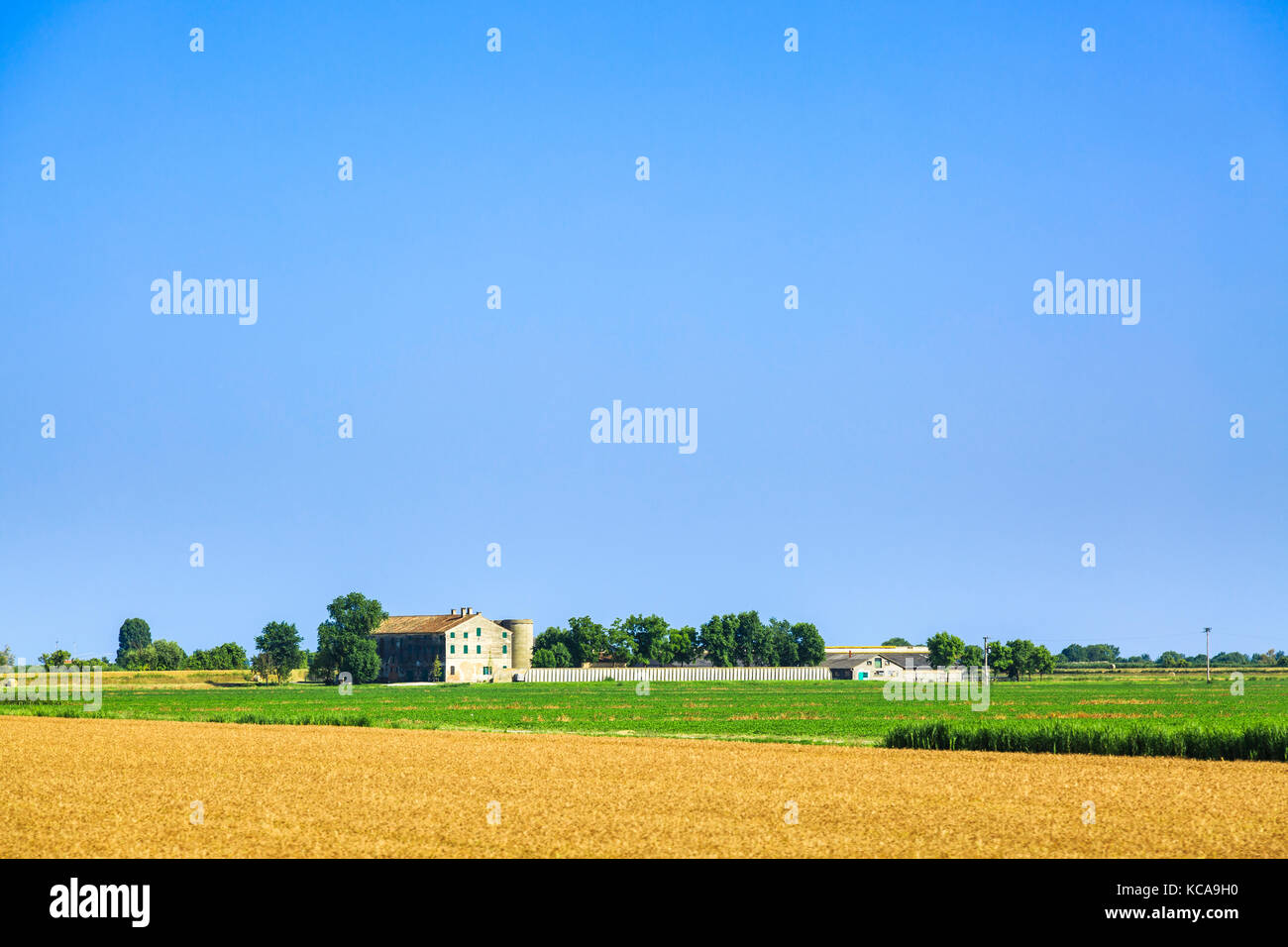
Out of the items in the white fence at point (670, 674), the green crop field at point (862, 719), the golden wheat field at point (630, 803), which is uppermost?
the golden wheat field at point (630, 803)

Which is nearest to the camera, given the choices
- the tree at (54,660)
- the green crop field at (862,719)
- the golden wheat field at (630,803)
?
the golden wheat field at (630,803)

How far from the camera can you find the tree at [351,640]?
16050 centimetres

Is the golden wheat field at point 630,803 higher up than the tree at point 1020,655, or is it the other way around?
the golden wheat field at point 630,803

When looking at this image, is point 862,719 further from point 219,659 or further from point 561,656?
point 219,659

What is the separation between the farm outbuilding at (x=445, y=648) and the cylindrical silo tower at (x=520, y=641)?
3.20 ft

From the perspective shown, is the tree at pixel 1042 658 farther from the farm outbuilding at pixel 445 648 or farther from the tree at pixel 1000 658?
the farm outbuilding at pixel 445 648

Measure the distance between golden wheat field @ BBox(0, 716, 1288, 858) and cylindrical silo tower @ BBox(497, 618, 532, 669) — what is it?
472 feet

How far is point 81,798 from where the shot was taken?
87.1ft

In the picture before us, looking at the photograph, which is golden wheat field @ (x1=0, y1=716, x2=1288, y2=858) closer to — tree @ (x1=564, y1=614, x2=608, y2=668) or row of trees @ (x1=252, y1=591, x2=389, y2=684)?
row of trees @ (x1=252, y1=591, x2=389, y2=684)

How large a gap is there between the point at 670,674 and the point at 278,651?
55022 millimetres

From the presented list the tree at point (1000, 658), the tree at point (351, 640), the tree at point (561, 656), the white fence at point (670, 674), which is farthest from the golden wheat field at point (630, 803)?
the tree at point (1000, 658)

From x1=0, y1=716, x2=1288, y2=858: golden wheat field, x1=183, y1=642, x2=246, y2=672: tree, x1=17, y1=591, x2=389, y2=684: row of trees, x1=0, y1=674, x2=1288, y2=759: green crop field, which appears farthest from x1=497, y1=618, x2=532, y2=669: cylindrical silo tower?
x1=0, y1=716, x2=1288, y2=858: golden wheat field

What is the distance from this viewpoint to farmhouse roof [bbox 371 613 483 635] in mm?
171375
